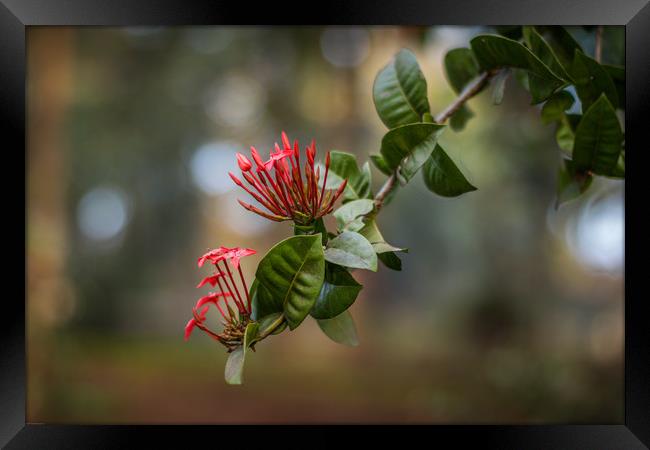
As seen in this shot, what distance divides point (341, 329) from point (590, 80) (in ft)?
1.45

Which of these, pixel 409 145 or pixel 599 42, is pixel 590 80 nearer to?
pixel 599 42

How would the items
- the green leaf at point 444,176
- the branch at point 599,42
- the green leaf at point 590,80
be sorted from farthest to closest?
the branch at point 599,42 → the green leaf at point 590,80 → the green leaf at point 444,176

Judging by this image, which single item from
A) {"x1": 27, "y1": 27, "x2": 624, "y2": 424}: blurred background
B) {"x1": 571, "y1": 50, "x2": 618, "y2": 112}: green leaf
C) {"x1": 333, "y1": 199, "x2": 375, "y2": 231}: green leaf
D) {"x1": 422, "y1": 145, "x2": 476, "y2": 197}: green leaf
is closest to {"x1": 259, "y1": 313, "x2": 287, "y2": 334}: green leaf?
{"x1": 333, "y1": 199, "x2": 375, "y2": 231}: green leaf

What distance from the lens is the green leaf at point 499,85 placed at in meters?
0.69

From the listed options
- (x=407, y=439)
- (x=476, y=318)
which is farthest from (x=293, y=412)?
(x=407, y=439)

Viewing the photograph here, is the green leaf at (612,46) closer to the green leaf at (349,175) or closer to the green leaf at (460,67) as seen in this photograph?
the green leaf at (460,67)

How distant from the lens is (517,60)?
0.67 metres

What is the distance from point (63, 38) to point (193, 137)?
1.75 m

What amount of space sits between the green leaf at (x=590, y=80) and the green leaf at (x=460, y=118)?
20 cm

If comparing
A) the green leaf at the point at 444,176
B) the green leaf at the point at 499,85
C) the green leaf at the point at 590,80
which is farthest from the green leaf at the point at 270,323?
the green leaf at the point at 590,80

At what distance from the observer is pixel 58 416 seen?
5453mm

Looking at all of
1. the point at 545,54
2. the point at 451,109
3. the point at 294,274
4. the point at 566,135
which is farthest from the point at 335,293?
the point at 566,135

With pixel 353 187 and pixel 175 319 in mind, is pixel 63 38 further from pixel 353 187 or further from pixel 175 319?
pixel 353 187

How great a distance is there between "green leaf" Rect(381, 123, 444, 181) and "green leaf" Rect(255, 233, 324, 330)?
5.8 inches
